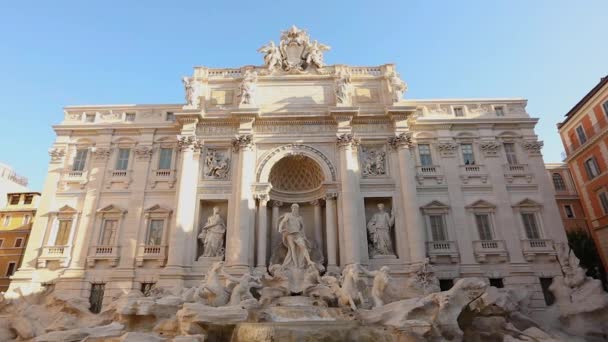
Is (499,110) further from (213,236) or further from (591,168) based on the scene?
(213,236)

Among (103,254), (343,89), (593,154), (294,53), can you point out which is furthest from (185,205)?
(593,154)

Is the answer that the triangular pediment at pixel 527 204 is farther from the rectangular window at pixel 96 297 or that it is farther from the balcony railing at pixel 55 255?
the balcony railing at pixel 55 255

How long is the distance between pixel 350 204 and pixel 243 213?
543cm

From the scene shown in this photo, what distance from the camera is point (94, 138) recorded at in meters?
20.7

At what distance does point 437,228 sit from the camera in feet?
61.0

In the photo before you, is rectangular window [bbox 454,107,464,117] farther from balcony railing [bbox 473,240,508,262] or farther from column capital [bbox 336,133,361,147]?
balcony railing [bbox 473,240,508,262]

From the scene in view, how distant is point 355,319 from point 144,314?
7.26 m

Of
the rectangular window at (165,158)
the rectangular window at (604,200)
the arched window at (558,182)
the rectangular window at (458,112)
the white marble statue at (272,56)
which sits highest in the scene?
the white marble statue at (272,56)

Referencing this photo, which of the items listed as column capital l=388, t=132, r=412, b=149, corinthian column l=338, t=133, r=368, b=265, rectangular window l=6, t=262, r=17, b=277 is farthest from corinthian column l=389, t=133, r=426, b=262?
rectangular window l=6, t=262, r=17, b=277

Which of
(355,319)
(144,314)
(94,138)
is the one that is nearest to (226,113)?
(94,138)

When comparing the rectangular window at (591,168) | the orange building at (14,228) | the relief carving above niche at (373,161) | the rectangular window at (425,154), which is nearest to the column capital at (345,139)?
the relief carving above niche at (373,161)

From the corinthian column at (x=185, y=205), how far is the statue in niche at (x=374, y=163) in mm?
9302

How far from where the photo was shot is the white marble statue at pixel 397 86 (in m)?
20.1

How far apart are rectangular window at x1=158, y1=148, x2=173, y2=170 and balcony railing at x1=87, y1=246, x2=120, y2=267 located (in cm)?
495
